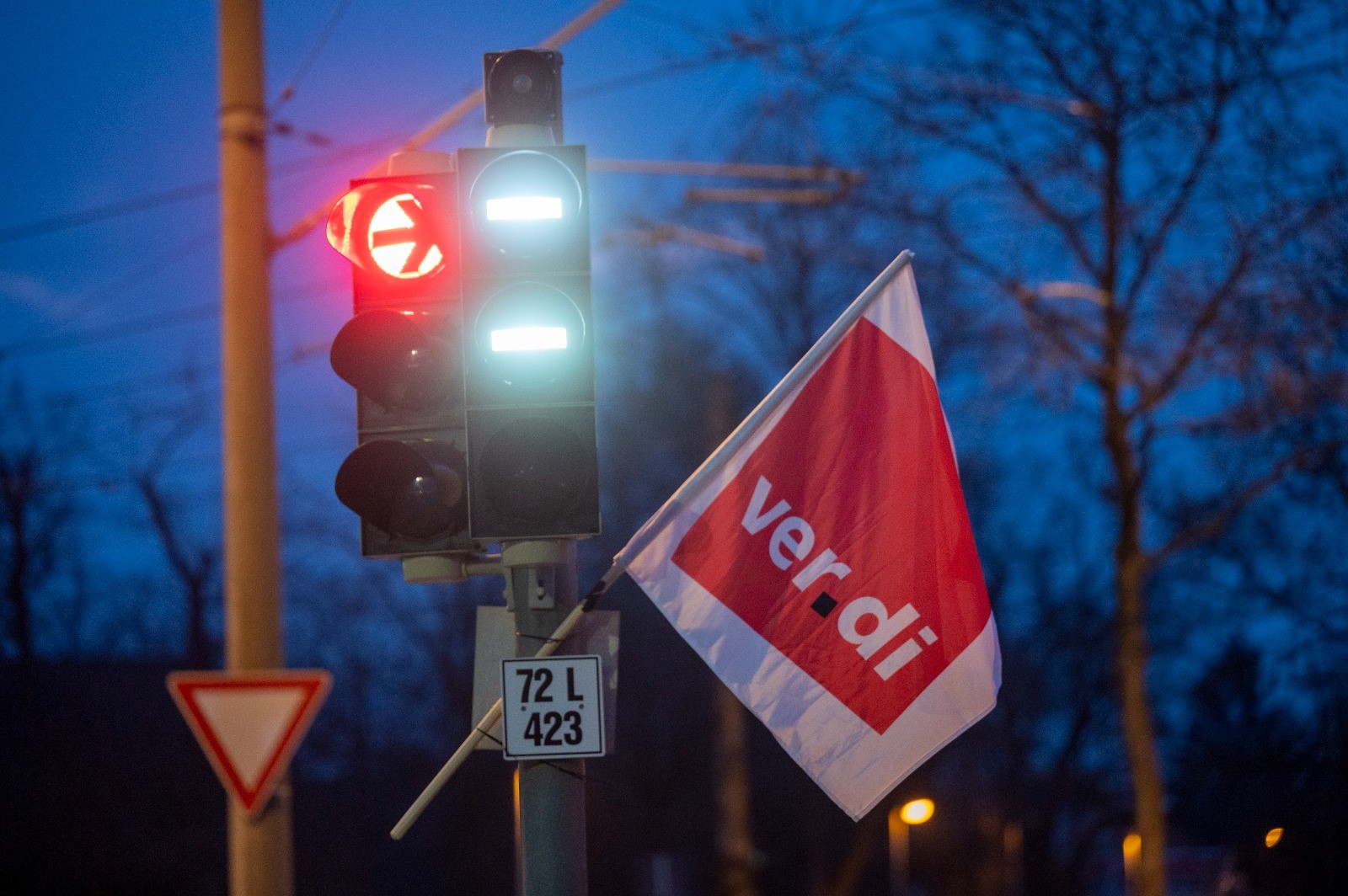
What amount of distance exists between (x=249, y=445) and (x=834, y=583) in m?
3.67

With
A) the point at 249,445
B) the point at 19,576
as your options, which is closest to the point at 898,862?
the point at 19,576

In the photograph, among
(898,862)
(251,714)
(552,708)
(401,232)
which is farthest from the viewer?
(898,862)

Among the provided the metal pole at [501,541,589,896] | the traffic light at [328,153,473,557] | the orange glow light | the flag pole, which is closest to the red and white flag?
the flag pole

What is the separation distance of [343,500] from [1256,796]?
22.2 meters

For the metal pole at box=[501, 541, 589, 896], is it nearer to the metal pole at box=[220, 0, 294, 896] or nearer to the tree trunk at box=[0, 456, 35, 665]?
the metal pole at box=[220, 0, 294, 896]

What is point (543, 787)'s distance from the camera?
5254 millimetres

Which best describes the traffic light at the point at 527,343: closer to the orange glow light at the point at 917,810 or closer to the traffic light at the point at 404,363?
the traffic light at the point at 404,363

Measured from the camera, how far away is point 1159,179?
575 inches

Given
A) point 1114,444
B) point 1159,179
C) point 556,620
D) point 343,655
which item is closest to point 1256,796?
point 1114,444

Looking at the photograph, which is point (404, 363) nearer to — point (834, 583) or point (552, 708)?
point (552, 708)

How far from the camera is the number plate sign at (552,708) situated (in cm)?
518

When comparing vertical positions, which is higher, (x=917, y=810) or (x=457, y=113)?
(x=457, y=113)

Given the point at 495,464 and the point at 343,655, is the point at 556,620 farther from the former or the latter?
the point at 343,655

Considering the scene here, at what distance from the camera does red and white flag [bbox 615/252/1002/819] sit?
5379 millimetres
